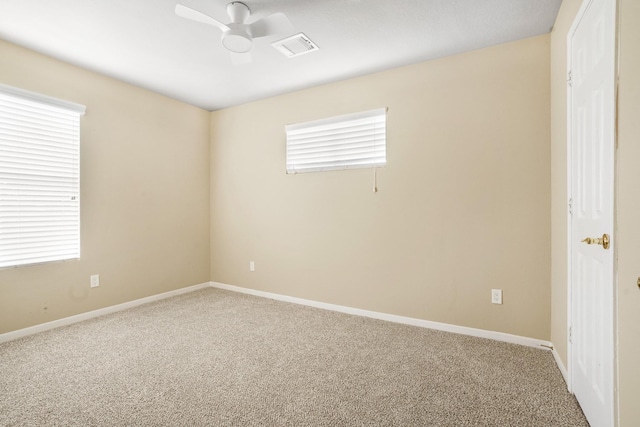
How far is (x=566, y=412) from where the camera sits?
1649mm

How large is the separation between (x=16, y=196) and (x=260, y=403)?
280 cm

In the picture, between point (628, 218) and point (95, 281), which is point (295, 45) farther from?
point (95, 281)

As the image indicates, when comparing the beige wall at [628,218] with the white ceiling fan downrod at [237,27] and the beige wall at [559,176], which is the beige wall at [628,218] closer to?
the beige wall at [559,176]

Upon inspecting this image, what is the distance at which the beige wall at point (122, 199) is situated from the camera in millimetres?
2758

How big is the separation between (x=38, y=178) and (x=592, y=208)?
4.20 meters

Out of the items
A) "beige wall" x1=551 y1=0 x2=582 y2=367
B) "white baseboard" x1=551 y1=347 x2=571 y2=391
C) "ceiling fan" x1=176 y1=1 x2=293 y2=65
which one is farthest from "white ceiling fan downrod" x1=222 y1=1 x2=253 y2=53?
"white baseboard" x1=551 y1=347 x2=571 y2=391

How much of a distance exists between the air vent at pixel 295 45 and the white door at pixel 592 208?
1.82 metres

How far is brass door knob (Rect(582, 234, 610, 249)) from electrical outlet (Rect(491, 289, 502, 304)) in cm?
118

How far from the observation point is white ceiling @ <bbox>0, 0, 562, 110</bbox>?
7.00ft

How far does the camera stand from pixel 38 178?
2.79 metres

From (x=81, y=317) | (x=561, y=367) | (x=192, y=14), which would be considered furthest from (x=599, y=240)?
(x=81, y=317)

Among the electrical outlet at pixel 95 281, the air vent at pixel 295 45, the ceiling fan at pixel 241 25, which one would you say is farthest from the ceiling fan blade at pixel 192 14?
the electrical outlet at pixel 95 281

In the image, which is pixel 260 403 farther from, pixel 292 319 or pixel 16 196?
pixel 16 196

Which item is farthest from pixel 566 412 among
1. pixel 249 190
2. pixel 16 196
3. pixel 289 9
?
pixel 16 196
